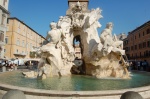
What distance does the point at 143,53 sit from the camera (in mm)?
41938

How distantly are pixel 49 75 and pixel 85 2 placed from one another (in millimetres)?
6992

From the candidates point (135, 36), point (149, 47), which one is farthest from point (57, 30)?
point (135, 36)

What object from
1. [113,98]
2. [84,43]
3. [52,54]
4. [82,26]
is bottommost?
[113,98]

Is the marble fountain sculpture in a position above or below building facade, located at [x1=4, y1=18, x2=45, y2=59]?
below

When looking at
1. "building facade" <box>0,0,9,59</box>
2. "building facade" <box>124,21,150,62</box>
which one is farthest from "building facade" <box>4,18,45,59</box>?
"building facade" <box>124,21,150,62</box>

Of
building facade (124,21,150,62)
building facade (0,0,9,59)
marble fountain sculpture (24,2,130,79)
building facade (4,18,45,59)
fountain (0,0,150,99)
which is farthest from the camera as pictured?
building facade (4,18,45,59)

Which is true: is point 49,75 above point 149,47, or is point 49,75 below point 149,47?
below

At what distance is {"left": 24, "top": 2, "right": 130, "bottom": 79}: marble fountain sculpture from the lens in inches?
403

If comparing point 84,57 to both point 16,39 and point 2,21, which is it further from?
point 16,39

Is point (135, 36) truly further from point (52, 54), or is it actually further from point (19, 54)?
point (52, 54)

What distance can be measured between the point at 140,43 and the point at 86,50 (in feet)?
114

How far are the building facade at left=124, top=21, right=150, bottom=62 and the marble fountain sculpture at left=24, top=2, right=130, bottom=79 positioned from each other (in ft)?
95.9

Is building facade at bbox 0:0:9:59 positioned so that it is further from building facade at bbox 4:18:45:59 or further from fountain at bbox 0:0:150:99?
fountain at bbox 0:0:150:99

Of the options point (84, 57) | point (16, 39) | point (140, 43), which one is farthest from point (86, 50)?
point (140, 43)
